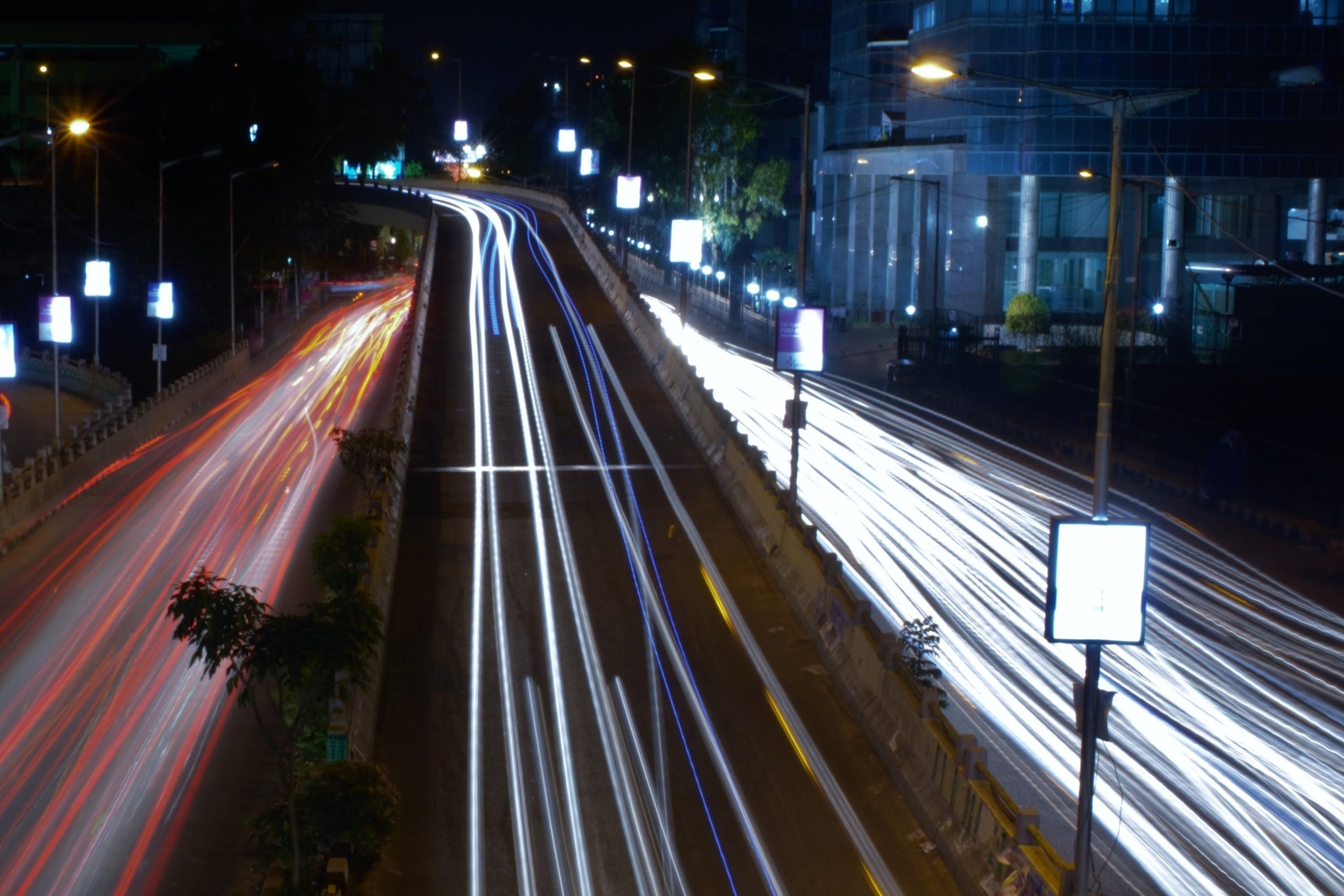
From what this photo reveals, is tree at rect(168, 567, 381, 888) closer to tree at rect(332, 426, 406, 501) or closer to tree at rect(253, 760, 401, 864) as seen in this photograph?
tree at rect(253, 760, 401, 864)

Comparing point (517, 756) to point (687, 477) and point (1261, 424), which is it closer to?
point (687, 477)

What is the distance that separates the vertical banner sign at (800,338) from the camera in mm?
26156

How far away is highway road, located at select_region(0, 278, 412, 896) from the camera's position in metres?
15.2

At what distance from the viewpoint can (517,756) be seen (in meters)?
16.9

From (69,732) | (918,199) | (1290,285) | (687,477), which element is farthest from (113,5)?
(69,732)

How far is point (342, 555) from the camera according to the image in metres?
20.4

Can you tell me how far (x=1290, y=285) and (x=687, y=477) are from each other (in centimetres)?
3679

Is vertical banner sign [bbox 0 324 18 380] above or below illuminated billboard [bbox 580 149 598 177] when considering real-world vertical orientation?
below

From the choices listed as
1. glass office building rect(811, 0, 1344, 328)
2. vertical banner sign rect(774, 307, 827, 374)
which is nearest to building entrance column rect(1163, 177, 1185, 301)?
glass office building rect(811, 0, 1344, 328)

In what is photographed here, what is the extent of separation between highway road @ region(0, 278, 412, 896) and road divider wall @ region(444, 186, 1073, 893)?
7.29 metres

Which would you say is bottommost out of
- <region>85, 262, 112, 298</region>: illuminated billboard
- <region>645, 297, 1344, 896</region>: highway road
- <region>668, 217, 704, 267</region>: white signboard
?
<region>645, 297, 1344, 896</region>: highway road

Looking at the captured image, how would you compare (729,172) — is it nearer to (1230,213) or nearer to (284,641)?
(1230,213)

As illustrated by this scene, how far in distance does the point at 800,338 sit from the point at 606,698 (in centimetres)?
965

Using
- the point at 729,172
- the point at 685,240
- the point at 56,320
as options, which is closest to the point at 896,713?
the point at 56,320
